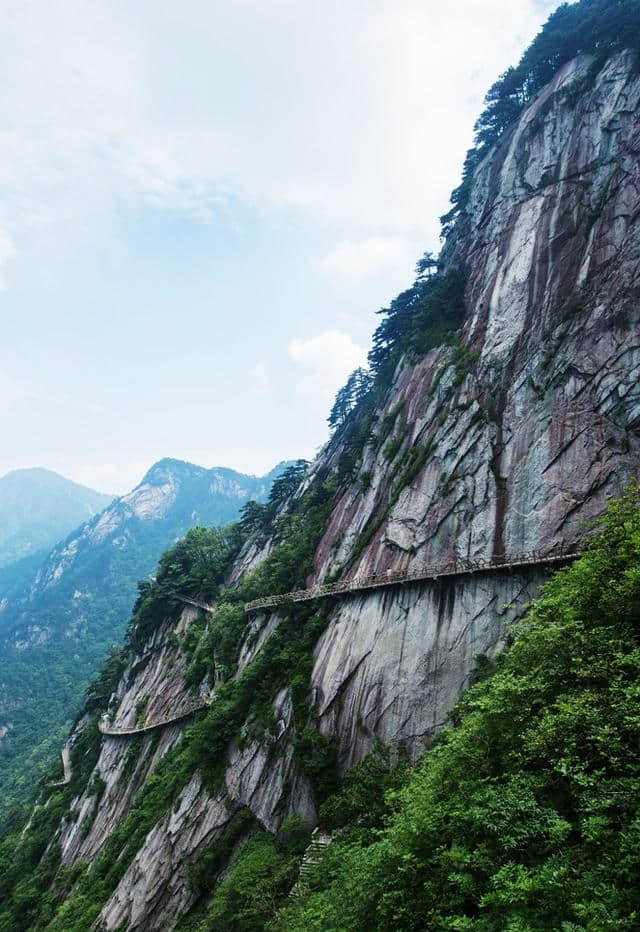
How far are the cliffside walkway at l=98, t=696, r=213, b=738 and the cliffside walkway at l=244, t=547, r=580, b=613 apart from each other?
11.3 metres

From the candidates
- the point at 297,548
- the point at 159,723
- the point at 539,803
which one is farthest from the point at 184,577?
the point at 539,803

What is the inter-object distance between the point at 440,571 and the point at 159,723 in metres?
30.7

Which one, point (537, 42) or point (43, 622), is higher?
point (537, 42)

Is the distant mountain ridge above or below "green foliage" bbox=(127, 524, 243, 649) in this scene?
below

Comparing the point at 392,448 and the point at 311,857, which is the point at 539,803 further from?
the point at 392,448

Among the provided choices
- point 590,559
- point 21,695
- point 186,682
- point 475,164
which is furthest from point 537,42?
point 21,695

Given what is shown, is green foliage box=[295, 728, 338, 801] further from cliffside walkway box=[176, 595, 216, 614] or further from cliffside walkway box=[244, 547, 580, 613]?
cliffside walkway box=[176, 595, 216, 614]

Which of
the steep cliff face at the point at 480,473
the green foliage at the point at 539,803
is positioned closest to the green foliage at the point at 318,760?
the steep cliff face at the point at 480,473

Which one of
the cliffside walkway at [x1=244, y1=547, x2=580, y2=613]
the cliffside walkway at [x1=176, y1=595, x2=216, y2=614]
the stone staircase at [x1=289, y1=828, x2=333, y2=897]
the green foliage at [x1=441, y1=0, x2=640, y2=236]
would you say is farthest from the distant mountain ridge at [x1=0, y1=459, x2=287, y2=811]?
the green foliage at [x1=441, y1=0, x2=640, y2=236]

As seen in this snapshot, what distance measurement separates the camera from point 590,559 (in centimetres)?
1519

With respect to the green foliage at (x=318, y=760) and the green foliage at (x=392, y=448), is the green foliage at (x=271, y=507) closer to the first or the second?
the green foliage at (x=392, y=448)

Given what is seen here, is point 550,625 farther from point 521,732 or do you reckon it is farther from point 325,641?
point 325,641

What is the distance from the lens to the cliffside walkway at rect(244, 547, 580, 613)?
20688 millimetres

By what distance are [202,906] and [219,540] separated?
41.9 meters
